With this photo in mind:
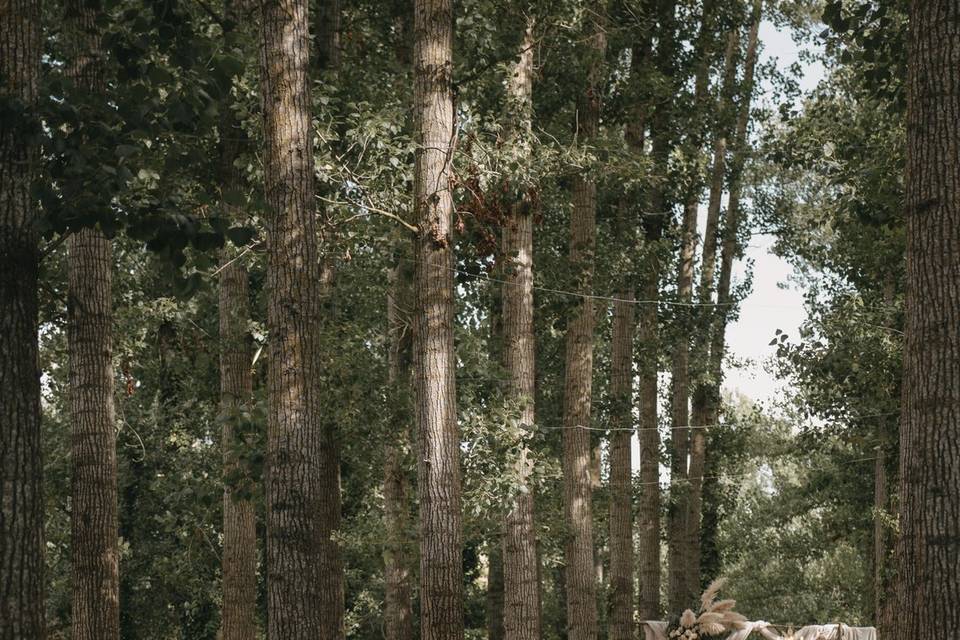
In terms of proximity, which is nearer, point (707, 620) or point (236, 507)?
point (236, 507)

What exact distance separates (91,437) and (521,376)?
5380 millimetres

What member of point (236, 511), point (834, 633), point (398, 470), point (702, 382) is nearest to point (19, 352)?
point (236, 511)

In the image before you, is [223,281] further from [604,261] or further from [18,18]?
[18,18]

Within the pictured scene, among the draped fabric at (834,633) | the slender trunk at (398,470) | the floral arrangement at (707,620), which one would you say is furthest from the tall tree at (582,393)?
the draped fabric at (834,633)

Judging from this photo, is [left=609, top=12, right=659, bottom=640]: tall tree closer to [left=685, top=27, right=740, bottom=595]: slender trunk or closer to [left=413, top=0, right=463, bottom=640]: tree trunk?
[left=685, top=27, right=740, bottom=595]: slender trunk

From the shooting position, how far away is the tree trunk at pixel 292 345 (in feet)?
26.0

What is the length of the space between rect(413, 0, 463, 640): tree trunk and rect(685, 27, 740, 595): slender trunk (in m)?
13.8

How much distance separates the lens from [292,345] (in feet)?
27.1

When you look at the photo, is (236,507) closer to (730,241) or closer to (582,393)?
(582,393)

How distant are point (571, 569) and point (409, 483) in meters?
2.50

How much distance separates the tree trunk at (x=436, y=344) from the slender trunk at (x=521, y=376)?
3100mm

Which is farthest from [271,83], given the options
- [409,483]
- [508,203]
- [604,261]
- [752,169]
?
[752,169]

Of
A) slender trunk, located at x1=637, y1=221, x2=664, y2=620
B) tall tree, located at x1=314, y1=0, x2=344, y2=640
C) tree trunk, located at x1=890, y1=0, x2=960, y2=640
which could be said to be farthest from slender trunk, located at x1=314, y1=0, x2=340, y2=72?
slender trunk, located at x1=637, y1=221, x2=664, y2=620

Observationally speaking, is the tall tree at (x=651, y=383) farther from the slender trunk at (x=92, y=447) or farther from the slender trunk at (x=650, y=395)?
the slender trunk at (x=92, y=447)
